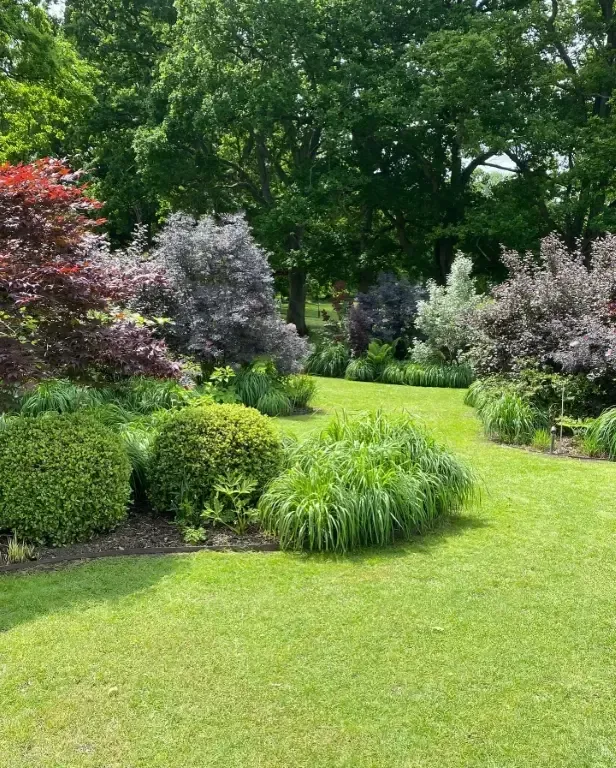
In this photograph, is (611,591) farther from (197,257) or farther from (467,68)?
(467,68)

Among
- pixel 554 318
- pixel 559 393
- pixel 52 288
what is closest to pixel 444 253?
pixel 554 318

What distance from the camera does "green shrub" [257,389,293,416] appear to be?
35.4ft

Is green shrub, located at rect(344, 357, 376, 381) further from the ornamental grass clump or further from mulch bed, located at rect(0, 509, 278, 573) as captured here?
mulch bed, located at rect(0, 509, 278, 573)

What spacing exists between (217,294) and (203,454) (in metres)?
5.78

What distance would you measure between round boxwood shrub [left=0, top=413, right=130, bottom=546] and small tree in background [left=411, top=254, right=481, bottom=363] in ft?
38.3

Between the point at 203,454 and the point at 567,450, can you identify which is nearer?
the point at 203,454

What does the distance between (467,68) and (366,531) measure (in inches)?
637

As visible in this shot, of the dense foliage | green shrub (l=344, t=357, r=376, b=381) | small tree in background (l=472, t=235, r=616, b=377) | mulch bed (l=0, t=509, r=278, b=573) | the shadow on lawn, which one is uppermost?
the dense foliage

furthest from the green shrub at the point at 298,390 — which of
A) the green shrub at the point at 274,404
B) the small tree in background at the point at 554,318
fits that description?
the small tree in background at the point at 554,318

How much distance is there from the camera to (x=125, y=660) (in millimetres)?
3445

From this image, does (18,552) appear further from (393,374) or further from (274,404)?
(393,374)

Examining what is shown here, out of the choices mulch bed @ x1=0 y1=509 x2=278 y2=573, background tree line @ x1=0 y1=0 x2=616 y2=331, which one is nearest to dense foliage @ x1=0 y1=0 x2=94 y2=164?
background tree line @ x1=0 y1=0 x2=616 y2=331

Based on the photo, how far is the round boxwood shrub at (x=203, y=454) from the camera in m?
5.45

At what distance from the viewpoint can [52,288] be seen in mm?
4941
